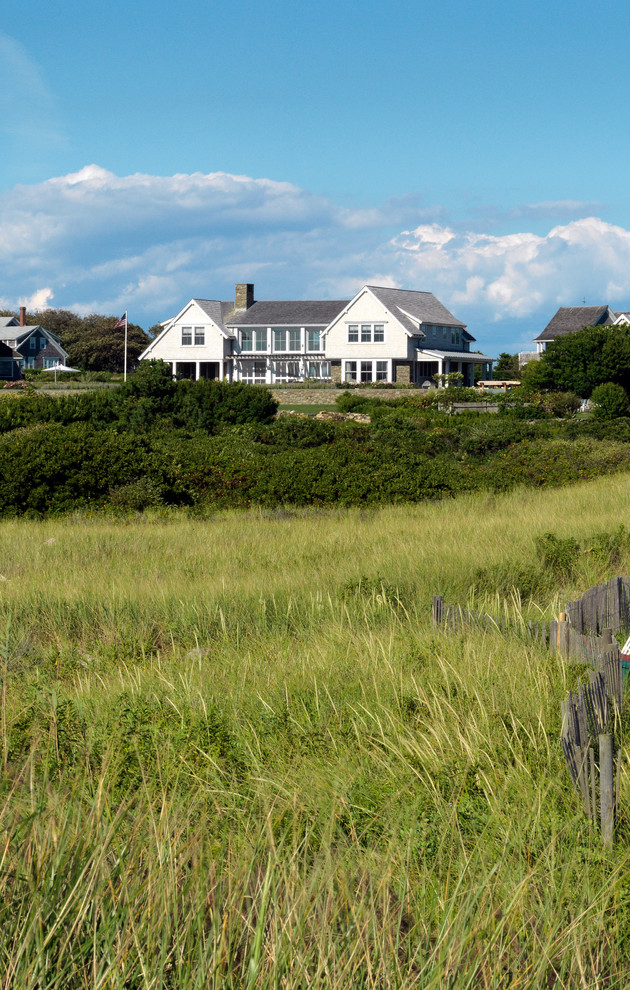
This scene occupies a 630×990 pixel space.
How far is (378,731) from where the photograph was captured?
4.43 meters

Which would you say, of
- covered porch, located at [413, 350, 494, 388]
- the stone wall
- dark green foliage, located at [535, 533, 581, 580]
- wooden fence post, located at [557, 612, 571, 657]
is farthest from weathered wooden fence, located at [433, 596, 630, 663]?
covered porch, located at [413, 350, 494, 388]

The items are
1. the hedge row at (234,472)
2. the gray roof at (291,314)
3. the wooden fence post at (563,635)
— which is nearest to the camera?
the wooden fence post at (563,635)

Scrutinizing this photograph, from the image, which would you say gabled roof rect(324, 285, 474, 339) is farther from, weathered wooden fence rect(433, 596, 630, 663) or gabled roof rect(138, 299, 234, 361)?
weathered wooden fence rect(433, 596, 630, 663)

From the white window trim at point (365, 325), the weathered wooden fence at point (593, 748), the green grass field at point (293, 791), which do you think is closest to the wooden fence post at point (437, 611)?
the green grass field at point (293, 791)

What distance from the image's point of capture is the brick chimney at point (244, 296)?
73438 millimetres

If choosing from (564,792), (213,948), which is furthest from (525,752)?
(213,948)

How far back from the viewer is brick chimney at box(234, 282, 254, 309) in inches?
2891

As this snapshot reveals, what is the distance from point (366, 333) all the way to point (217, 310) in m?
13.8

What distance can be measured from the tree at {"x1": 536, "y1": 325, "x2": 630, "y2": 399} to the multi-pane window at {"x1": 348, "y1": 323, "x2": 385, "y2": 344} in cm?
1935

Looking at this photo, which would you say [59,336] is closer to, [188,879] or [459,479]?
[459,479]

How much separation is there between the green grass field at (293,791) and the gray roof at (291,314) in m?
62.7

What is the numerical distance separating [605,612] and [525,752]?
7.31 feet

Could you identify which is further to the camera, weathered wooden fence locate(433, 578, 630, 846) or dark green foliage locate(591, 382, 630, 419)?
dark green foliage locate(591, 382, 630, 419)

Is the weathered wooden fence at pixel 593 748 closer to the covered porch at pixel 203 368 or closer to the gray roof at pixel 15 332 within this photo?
the covered porch at pixel 203 368
